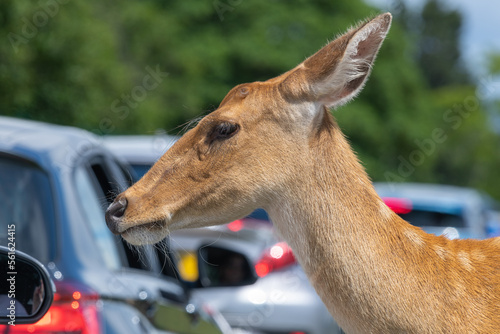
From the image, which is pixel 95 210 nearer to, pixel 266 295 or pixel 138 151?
pixel 266 295

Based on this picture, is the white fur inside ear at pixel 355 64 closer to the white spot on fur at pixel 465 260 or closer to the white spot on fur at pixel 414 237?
the white spot on fur at pixel 414 237

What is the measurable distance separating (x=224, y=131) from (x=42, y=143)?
0.86 metres

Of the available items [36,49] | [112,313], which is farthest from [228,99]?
[36,49]

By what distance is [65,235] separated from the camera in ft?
10.6

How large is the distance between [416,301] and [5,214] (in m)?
1.80

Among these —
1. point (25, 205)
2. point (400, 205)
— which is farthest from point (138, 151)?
point (25, 205)

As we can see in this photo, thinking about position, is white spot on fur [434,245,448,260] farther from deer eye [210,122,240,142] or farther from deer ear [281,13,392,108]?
deer eye [210,122,240,142]

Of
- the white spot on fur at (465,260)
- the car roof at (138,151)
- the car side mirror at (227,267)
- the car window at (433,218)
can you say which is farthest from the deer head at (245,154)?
the car window at (433,218)

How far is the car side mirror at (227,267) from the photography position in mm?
5012

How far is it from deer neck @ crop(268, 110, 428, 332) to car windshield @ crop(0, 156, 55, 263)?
0.99m

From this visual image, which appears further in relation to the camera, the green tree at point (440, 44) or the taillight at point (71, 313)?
the green tree at point (440, 44)

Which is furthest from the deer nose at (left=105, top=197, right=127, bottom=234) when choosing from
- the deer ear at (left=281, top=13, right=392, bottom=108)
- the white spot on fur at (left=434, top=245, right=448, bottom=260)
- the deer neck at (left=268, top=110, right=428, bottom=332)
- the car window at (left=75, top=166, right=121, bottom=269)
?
the white spot on fur at (left=434, top=245, right=448, bottom=260)

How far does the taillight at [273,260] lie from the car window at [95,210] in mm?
3906

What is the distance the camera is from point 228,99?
3494 mm
